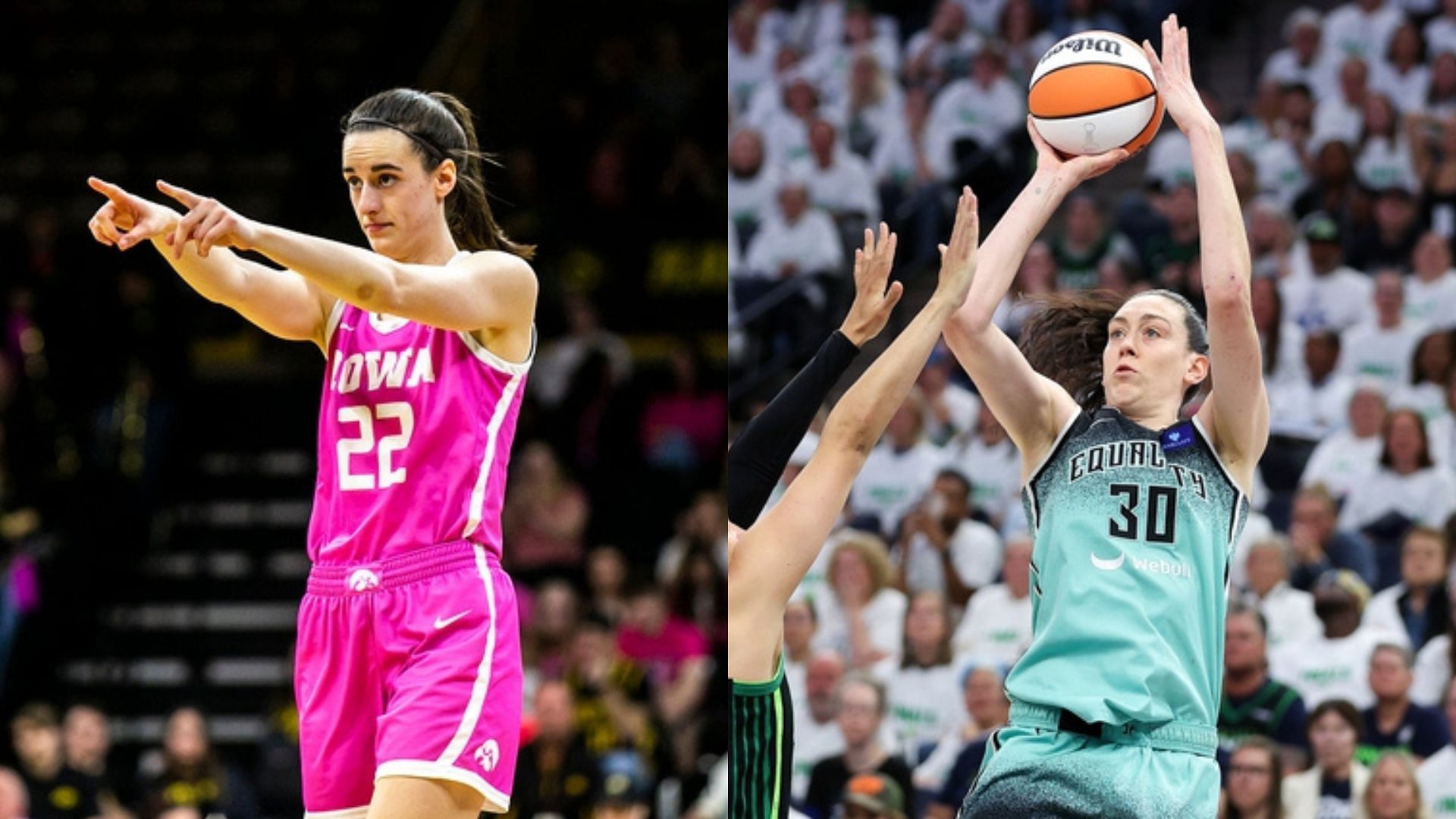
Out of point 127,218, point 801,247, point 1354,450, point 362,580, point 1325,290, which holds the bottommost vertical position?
point 362,580

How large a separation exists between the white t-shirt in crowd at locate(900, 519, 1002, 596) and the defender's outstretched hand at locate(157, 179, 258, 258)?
7.04 meters

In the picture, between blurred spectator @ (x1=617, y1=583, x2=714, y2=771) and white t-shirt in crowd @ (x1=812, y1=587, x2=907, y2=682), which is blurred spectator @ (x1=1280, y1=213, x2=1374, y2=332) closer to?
white t-shirt in crowd @ (x1=812, y1=587, x2=907, y2=682)

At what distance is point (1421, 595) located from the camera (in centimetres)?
923

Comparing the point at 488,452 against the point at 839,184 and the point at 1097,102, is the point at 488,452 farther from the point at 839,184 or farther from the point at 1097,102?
the point at 839,184

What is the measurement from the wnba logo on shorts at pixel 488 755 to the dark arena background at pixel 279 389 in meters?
5.44

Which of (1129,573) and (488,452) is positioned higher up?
(488,452)

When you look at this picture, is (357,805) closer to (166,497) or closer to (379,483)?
(379,483)

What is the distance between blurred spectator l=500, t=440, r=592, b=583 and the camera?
11672 millimetres

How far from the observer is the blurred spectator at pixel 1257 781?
7.95 meters

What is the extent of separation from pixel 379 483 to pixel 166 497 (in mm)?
9193

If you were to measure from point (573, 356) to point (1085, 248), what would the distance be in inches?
129

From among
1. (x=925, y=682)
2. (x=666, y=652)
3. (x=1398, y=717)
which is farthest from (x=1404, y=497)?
(x=666, y=652)

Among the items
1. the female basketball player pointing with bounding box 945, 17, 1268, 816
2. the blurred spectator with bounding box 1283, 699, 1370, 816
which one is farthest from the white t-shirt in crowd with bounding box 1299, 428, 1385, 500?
the female basketball player pointing with bounding box 945, 17, 1268, 816

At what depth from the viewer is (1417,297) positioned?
11383 millimetres
